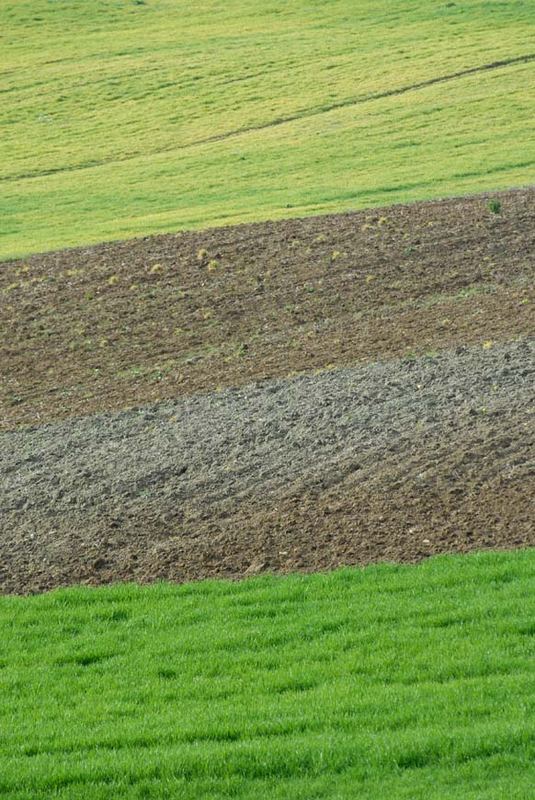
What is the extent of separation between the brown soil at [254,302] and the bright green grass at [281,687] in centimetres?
569

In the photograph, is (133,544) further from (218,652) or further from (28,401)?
(28,401)

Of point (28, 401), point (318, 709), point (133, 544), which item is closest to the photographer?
point (318, 709)

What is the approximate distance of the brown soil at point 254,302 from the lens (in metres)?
15.3

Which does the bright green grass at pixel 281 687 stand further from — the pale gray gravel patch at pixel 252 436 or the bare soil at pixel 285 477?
the pale gray gravel patch at pixel 252 436

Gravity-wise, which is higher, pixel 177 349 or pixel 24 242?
pixel 177 349

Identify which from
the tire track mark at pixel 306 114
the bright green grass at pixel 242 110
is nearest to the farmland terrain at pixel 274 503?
the bright green grass at pixel 242 110

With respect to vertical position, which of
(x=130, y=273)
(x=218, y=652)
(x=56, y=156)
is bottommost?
(x=56, y=156)

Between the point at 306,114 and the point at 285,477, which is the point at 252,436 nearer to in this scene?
the point at 285,477

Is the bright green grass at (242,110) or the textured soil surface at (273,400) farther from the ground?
the textured soil surface at (273,400)

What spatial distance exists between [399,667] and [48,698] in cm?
217

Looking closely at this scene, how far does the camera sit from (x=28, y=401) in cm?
1552

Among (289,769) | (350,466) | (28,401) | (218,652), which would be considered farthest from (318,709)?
(28,401)

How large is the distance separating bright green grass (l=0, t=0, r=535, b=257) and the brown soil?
6280 millimetres

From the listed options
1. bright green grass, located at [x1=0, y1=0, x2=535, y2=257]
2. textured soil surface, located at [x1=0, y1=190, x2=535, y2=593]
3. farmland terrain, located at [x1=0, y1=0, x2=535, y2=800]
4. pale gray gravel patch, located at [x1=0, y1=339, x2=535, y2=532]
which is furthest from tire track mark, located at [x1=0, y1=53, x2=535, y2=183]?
pale gray gravel patch, located at [x1=0, y1=339, x2=535, y2=532]
